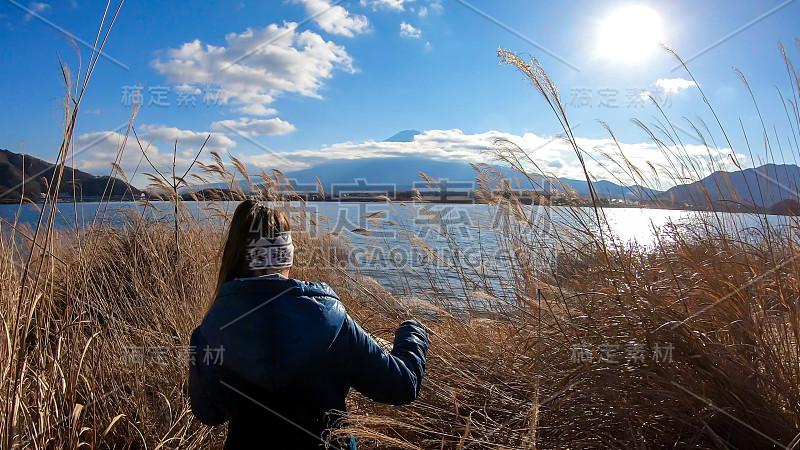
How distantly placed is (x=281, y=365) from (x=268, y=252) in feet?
1.20

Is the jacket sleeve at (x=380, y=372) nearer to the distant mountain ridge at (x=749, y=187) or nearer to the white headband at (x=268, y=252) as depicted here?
the white headband at (x=268, y=252)

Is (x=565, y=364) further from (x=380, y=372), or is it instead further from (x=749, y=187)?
(x=749, y=187)

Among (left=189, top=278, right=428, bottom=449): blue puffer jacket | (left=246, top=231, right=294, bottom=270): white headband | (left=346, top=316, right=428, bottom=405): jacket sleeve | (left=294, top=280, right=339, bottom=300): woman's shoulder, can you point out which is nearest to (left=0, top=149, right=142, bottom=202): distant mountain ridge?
(left=246, top=231, right=294, bottom=270): white headband

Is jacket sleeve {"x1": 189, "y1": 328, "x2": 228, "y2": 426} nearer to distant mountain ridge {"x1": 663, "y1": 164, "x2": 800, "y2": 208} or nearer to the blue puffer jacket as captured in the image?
the blue puffer jacket

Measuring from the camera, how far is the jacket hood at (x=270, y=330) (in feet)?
4.14

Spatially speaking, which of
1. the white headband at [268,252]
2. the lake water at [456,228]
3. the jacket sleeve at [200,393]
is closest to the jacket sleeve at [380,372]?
the white headband at [268,252]

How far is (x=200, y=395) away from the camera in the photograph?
1359 mm

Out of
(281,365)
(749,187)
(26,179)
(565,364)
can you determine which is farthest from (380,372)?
(26,179)

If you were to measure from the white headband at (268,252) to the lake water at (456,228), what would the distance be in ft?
4.99

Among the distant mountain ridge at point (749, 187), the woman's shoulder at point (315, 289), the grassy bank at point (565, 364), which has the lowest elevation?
the grassy bank at point (565, 364)

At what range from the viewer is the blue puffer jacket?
1.26 meters

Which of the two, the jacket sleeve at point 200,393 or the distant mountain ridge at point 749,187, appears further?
the distant mountain ridge at point 749,187

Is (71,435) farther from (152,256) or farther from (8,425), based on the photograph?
(152,256)

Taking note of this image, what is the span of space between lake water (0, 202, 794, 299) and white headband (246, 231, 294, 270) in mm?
1521
